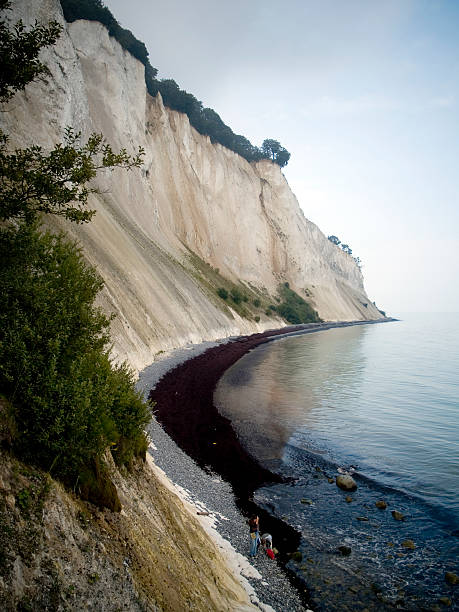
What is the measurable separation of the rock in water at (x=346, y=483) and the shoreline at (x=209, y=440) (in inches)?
91.4

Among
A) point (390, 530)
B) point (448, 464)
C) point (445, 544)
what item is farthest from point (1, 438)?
point (448, 464)

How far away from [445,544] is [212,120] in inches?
3535

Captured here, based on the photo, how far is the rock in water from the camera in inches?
593

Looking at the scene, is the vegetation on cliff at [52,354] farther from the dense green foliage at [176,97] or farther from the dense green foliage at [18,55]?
the dense green foliage at [176,97]

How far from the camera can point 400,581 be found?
10203mm

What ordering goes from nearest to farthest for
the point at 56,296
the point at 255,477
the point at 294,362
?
1. the point at 56,296
2. the point at 255,477
3. the point at 294,362

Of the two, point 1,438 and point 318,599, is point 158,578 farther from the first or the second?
point 318,599

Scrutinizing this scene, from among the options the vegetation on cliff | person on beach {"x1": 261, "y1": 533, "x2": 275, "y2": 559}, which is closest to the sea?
person on beach {"x1": 261, "y1": 533, "x2": 275, "y2": 559}

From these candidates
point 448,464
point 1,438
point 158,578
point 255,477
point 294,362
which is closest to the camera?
point 1,438

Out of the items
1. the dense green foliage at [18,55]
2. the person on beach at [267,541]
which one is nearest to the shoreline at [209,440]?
the person on beach at [267,541]

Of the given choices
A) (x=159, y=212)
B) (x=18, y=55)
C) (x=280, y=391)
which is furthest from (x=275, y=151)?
(x=18, y=55)

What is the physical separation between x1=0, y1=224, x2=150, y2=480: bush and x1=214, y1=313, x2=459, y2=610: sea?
7045mm

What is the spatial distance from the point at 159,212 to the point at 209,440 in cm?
4568

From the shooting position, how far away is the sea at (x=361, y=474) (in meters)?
10.2
